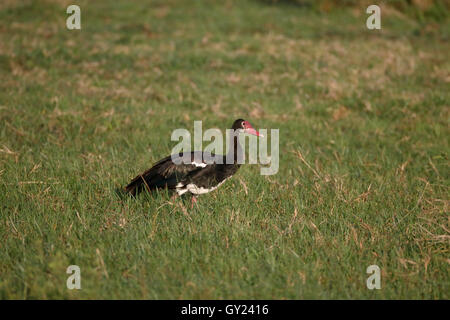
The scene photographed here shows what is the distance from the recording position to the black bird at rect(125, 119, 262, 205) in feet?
17.3

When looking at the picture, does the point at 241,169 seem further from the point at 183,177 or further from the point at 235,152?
the point at 183,177

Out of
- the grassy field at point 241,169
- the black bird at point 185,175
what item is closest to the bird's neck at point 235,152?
the black bird at point 185,175

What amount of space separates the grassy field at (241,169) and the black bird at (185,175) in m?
0.19

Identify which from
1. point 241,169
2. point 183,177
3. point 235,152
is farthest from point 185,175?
point 241,169

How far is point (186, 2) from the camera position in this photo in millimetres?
19875

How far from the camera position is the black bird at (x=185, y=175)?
5.29m

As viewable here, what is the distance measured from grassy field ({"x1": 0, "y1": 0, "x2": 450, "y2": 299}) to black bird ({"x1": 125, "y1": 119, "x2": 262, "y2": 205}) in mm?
191

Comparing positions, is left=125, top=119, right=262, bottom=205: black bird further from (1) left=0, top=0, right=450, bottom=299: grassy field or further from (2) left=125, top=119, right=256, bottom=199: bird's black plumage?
(1) left=0, top=0, right=450, bottom=299: grassy field

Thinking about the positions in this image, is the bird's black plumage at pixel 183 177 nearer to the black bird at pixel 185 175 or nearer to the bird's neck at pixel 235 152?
the black bird at pixel 185 175

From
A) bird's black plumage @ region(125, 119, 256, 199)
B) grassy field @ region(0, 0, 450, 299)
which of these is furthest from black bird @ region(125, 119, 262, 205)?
grassy field @ region(0, 0, 450, 299)

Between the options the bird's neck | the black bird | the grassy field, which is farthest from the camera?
the bird's neck

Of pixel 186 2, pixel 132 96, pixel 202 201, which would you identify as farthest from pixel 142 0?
pixel 202 201
